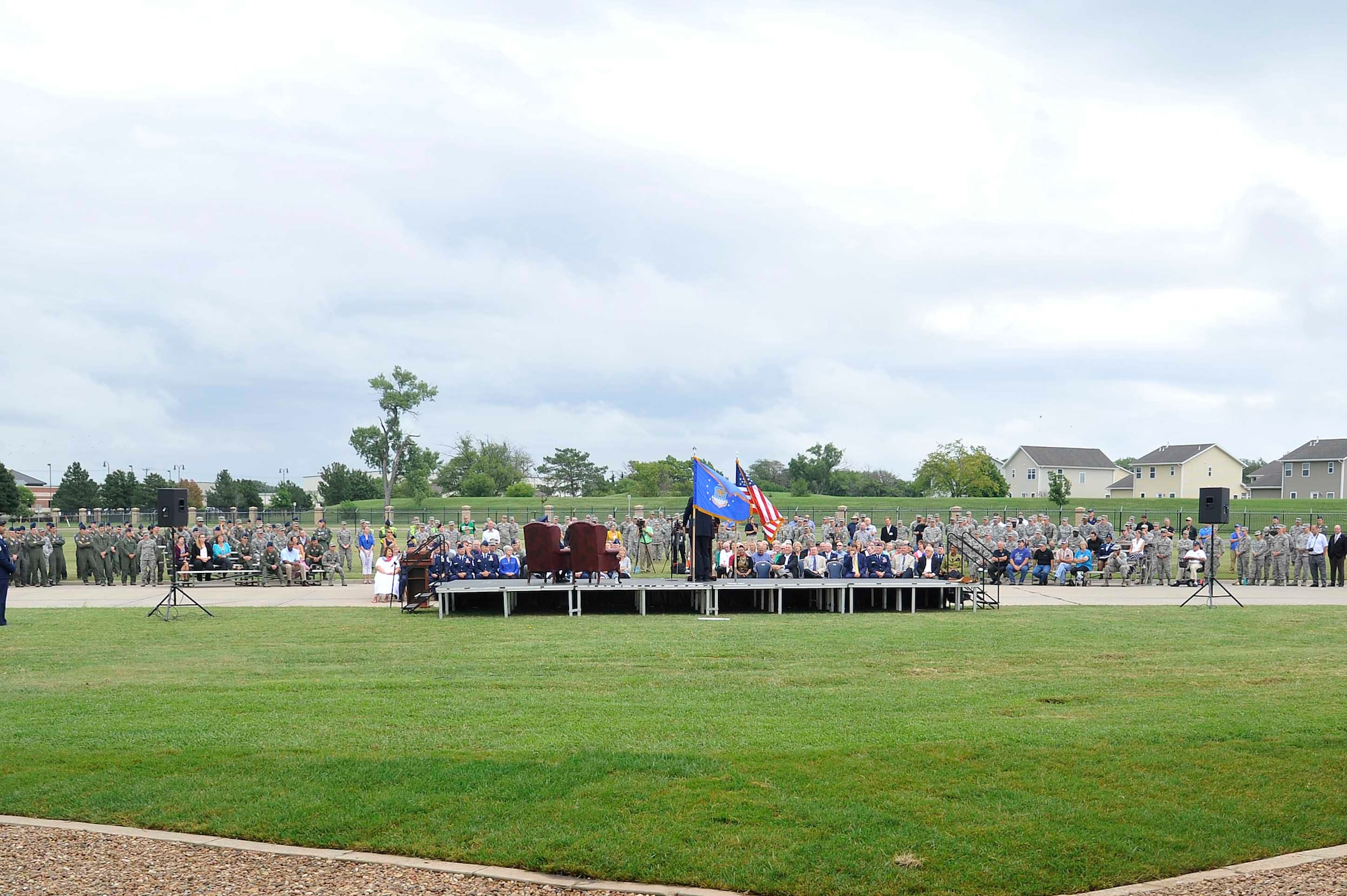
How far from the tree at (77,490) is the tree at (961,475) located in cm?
5744

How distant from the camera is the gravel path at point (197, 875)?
5461 mm

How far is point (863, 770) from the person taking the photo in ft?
24.6

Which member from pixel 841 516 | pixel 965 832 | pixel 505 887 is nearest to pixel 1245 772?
pixel 965 832

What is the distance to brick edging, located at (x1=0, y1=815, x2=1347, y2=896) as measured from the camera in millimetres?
5543

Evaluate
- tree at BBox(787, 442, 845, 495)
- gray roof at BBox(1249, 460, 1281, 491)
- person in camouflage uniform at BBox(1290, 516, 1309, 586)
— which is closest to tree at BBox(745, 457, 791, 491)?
tree at BBox(787, 442, 845, 495)

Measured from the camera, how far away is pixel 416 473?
8319cm

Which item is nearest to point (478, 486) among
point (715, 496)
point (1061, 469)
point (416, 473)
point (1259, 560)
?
point (416, 473)

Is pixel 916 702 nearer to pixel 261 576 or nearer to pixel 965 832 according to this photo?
pixel 965 832

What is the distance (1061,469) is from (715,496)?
74.9 metres

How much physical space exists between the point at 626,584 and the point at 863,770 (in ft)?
41.0

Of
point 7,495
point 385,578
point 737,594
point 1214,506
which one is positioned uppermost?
point 7,495

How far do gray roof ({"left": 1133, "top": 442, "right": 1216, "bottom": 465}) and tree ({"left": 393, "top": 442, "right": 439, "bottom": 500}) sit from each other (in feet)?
173

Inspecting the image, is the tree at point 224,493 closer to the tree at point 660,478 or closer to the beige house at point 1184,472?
the tree at point 660,478

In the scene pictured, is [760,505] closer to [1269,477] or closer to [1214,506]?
[1214,506]
